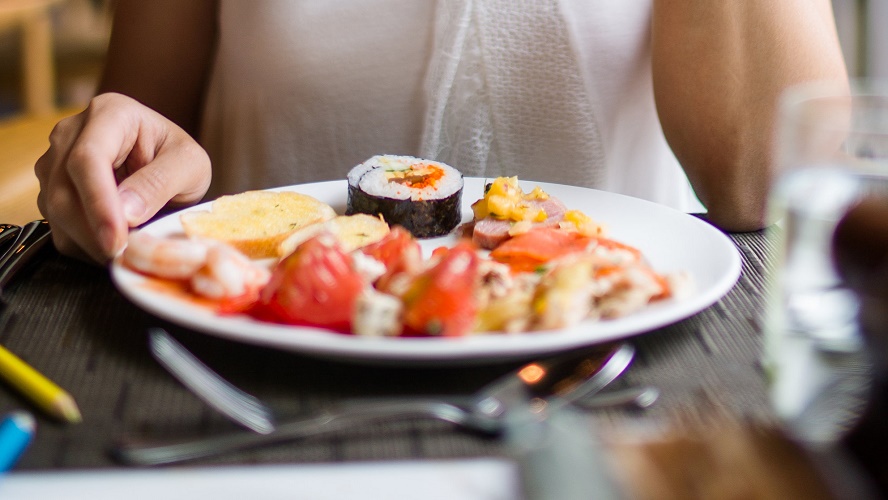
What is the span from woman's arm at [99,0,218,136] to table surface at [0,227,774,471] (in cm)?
78

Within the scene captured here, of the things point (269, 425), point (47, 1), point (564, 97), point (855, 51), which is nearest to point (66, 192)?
point (269, 425)

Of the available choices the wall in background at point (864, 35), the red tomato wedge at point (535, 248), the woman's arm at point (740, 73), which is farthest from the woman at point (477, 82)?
the wall in background at point (864, 35)

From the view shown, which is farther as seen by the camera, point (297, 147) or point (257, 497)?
point (297, 147)

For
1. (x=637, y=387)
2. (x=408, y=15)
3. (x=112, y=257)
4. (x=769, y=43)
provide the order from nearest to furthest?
(x=637, y=387), (x=112, y=257), (x=769, y=43), (x=408, y=15)

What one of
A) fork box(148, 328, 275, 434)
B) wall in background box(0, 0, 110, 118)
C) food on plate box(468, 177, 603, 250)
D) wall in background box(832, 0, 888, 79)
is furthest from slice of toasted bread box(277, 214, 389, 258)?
wall in background box(0, 0, 110, 118)

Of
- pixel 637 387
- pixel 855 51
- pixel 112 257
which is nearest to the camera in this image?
pixel 637 387

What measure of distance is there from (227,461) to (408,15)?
1.09 metres

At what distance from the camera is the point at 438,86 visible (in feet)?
4.76

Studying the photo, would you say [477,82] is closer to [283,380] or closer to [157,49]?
[157,49]

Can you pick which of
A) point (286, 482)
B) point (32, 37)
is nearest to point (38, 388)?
point (286, 482)

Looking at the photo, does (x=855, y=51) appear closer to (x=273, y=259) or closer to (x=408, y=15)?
(x=408, y=15)

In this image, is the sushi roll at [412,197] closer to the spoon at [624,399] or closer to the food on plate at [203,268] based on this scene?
the food on plate at [203,268]

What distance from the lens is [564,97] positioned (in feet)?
4.88

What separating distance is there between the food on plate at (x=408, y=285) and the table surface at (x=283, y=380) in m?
0.04
